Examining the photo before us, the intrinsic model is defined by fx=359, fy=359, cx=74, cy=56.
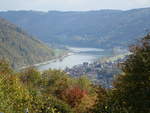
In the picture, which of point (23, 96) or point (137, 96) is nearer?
point (137, 96)

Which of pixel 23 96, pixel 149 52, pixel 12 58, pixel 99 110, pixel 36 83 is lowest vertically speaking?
pixel 12 58

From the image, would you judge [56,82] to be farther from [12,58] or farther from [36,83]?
[12,58]

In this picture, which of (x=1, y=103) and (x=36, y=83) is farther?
(x=36, y=83)

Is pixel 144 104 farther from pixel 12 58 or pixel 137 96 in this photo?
pixel 12 58

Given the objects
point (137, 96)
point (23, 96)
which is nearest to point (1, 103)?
point (23, 96)

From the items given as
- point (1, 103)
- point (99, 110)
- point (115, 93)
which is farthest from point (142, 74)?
point (1, 103)

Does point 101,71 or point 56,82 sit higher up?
point 56,82

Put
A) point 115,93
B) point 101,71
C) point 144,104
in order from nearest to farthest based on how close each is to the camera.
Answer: point 144,104, point 115,93, point 101,71

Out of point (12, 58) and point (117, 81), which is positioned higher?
point (117, 81)

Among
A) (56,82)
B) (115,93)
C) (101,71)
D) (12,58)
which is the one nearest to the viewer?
(115,93)
